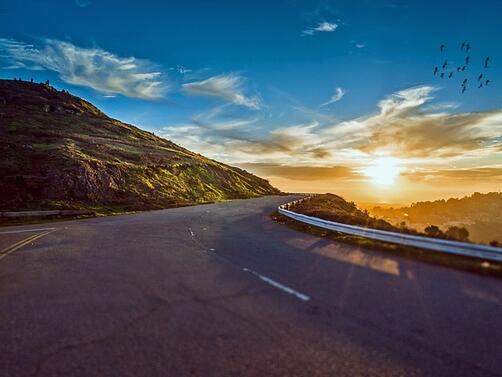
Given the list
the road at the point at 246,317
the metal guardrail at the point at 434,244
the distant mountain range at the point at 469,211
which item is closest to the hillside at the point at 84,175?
the road at the point at 246,317

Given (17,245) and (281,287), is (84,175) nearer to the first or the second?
(17,245)

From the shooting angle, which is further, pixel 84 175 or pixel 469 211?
pixel 469 211

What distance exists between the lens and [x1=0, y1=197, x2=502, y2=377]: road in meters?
4.02

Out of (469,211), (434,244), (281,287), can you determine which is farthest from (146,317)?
(469,211)

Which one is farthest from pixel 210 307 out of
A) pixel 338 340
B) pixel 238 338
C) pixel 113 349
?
pixel 338 340

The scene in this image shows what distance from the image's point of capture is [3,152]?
37250mm

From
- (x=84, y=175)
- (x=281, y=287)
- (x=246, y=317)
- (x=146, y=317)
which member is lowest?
(x=146, y=317)

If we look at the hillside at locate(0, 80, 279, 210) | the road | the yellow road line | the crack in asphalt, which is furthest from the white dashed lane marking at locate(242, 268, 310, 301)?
the hillside at locate(0, 80, 279, 210)

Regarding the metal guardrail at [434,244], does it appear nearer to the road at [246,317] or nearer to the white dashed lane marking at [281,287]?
the road at [246,317]

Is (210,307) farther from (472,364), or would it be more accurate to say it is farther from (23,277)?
(23,277)

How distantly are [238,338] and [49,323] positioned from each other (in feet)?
9.92

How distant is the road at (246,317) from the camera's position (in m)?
4.02

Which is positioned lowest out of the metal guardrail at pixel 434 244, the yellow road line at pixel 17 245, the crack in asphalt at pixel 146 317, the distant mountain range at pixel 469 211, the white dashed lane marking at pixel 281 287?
the yellow road line at pixel 17 245

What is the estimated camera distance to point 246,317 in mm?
5348
